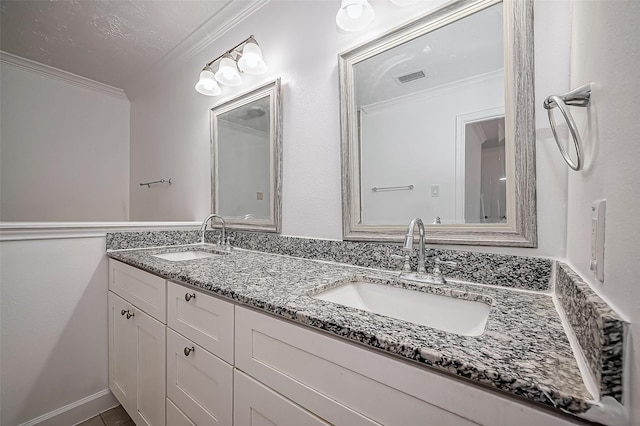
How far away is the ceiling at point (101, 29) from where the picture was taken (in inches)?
66.6

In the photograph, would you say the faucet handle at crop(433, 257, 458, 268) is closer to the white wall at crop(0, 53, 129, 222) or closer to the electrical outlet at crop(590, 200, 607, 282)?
the electrical outlet at crop(590, 200, 607, 282)

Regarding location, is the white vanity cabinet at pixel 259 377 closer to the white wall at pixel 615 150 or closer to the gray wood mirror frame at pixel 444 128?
the white wall at pixel 615 150

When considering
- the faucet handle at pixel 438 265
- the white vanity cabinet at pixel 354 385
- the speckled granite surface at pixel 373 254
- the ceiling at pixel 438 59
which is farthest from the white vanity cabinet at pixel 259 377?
the ceiling at pixel 438 59

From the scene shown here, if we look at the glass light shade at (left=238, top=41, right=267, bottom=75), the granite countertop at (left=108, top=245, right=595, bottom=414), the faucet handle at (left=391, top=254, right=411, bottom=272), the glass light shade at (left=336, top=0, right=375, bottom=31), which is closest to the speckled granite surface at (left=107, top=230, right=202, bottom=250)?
the granite countertop at (left=108, top=245, right=595, bottom=414)

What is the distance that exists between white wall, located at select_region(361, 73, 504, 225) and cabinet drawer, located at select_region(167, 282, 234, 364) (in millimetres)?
656

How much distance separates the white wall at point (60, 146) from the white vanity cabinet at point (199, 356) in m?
2.37

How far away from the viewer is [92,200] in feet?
8.88

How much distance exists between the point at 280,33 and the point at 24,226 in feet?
5.33

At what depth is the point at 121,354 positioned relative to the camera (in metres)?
1.42

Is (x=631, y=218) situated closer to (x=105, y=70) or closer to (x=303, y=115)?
(x=303, y=115)

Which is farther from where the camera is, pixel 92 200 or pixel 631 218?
pixel 92 200

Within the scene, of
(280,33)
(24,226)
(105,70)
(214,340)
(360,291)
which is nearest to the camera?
(214,340)

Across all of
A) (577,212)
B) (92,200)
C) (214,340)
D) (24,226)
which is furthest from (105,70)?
Result: (577,212)

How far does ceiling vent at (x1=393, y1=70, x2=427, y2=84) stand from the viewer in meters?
1.01
